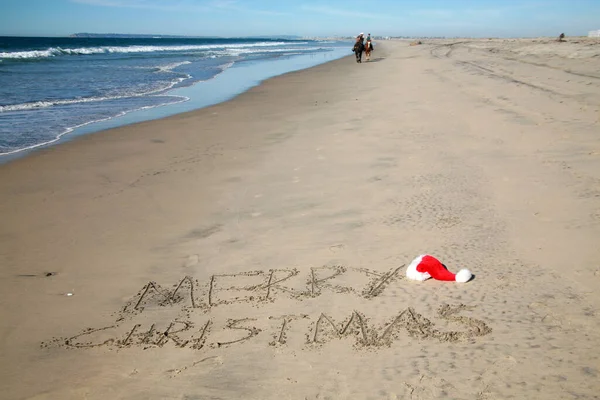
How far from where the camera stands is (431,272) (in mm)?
3428

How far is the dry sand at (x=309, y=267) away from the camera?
2.56 meters

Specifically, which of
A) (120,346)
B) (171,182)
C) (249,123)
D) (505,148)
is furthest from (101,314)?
(249,123)

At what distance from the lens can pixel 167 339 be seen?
296cm

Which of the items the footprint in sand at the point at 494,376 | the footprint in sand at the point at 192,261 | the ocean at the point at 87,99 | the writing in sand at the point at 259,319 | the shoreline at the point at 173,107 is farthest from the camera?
the ocean at the point at 87,99

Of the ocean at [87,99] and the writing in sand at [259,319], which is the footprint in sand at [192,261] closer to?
the writing in sand at [259,319]

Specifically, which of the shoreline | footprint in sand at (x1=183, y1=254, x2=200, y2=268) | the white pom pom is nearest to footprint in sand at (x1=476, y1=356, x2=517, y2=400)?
the white pom pom

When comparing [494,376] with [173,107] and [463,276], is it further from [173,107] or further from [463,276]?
[173,107]

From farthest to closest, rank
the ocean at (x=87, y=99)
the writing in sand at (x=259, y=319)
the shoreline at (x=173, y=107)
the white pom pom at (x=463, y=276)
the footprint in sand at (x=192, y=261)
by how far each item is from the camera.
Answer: the ocean at (x=87, y=99) → the shoreline at (x=173, y=107) → the footprint in sand at (x=192, y=261) → the white pom pom at (x=463, y=276) → the writing in sand at (x=259, y=319)

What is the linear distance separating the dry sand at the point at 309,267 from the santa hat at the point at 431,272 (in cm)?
8

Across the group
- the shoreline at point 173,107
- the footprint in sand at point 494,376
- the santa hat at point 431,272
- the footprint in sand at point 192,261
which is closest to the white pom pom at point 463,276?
the santa hat at point 431,272

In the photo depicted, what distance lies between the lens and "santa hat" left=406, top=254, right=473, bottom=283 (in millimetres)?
3367

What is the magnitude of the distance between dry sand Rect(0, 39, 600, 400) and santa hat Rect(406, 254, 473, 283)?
78mm

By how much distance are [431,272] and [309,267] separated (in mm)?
1024

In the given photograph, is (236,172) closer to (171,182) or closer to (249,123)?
(171,182)
